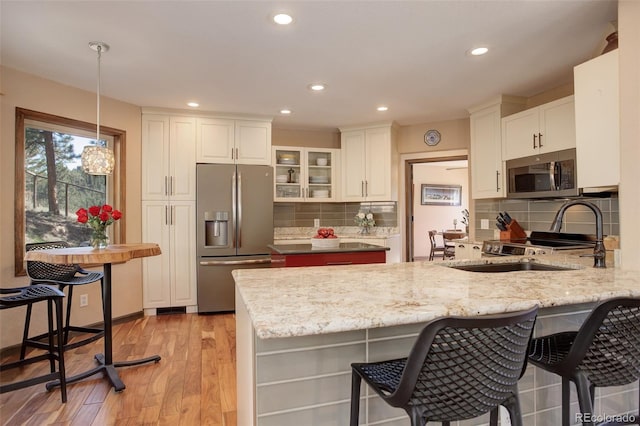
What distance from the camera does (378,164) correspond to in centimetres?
491

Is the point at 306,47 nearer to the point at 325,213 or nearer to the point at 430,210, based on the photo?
the point at 325,213

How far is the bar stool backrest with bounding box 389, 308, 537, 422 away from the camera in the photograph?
885mm

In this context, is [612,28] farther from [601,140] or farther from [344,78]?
[344,78]

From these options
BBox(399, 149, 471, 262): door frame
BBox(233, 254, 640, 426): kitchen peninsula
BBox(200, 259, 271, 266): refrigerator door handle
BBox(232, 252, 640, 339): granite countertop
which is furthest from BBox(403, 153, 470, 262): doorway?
BBox(233, 254, 640, 426): kitchen peninsula

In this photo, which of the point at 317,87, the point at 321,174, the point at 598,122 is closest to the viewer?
the point at 598,122

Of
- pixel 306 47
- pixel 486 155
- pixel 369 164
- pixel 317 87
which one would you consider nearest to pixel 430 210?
pixel 369 164

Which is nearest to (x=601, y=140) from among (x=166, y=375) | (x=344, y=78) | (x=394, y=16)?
(x=394, y=16)

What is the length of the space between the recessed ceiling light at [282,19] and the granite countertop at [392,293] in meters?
1.57

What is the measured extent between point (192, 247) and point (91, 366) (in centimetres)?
171

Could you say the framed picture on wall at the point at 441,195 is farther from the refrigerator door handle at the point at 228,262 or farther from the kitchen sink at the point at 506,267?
the kitchen sink at the point at 506,267

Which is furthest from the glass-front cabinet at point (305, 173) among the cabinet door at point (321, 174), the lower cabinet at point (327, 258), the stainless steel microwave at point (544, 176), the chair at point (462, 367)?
the chair at point (462, 367)

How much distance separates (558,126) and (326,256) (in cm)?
233

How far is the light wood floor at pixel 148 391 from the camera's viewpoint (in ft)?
6.72

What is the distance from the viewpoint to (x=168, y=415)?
2078mm
